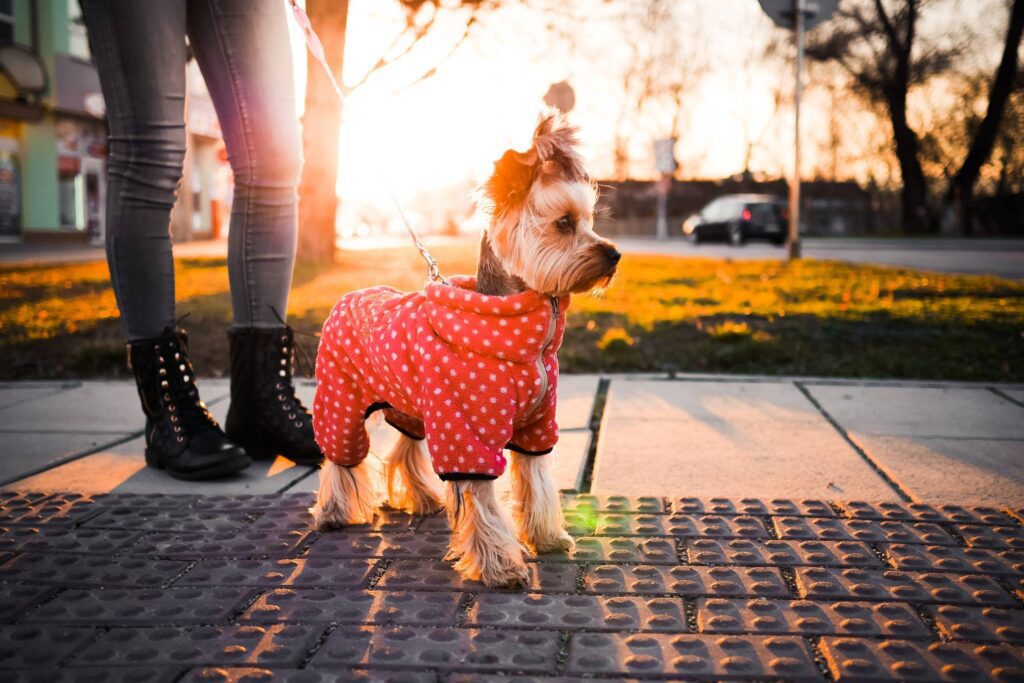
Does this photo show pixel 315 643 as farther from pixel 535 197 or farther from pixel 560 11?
pixel 560 11

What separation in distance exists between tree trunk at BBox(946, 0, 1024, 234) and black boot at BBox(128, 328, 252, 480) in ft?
109

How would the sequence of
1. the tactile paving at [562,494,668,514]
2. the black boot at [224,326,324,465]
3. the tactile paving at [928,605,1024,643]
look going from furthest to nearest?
the black boot at [224,326,324,465] → the tactile paving at [562,494,668,514] → the tactile paving at [928,605,1024,643]

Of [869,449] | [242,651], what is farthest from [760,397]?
[242,651]

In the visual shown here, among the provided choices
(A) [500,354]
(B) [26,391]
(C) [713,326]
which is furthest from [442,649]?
(C) [713,326]

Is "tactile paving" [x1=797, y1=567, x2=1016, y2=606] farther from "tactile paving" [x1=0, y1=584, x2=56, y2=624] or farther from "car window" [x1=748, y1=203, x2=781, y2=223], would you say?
"car window" [x1=748, y1=203, x2=781, y2=223]

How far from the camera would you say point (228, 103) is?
3.40 m

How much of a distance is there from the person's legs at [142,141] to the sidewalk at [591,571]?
0.67m

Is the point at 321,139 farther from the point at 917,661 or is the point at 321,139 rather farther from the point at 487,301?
the point at 917,661

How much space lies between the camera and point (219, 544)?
8.42 ft

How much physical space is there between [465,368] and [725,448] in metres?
1.47

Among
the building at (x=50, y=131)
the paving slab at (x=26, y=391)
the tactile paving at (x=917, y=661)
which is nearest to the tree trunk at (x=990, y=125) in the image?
the building at (x=50, y=131)

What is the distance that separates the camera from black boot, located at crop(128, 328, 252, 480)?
3.18 meters

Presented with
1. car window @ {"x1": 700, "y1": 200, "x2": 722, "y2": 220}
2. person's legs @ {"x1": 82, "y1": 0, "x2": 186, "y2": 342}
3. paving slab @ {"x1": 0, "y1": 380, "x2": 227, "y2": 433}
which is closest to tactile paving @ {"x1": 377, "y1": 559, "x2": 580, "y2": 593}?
person's legs @ {"x1": 82, "y1": 0, "x2": 186, "y2": 342}

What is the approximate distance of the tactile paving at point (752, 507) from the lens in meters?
2.78
